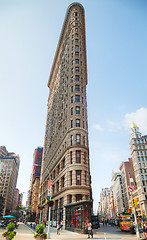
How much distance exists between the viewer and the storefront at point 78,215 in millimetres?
25047

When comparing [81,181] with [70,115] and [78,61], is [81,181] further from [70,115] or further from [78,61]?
[78,61]

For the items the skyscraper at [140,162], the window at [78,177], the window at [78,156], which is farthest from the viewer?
the skyscraper at [140,162]

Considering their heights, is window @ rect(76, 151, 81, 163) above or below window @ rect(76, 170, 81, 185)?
above

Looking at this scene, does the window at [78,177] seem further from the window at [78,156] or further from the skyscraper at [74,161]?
the window at [78,156]

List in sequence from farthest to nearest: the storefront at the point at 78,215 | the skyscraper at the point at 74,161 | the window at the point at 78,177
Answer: the window at the point at 78,177
the skyscraper at the point at 74,161
the storefront at the point at 78,215

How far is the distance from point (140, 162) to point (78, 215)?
8340cm

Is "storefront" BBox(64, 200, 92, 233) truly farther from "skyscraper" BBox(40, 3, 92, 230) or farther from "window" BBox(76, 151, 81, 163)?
"window" BBox(76, 151, 81, 163)

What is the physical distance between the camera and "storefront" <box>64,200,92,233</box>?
25047 millimetres

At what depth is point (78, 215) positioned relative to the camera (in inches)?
1061

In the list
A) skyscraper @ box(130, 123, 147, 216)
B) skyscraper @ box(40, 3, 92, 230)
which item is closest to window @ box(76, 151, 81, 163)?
skyscraper @ box(40, 3, 92, 230)

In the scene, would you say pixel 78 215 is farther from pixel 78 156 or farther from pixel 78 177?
pixel 78 156

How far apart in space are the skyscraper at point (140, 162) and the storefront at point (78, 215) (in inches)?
2470

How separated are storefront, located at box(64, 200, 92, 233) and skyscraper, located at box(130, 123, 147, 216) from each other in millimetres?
62734

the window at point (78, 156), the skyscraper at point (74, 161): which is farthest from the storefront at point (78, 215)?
the window at point (78, 156)
